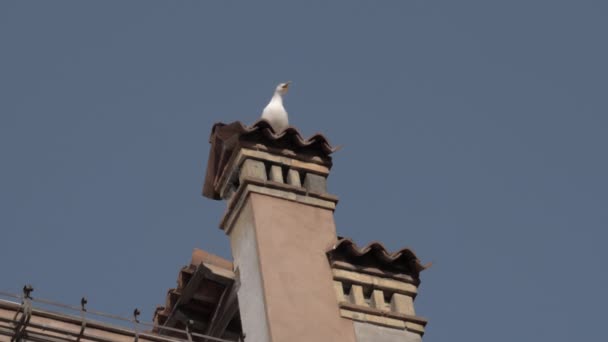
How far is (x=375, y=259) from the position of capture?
71.3 ft

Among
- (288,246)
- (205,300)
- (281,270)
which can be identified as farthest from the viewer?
(205,300)

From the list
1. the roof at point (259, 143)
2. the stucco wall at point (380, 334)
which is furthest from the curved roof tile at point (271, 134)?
the stucco wall at point (380, 334)

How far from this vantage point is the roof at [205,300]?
21828 mm

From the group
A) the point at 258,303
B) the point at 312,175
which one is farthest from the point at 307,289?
the point at 312,175

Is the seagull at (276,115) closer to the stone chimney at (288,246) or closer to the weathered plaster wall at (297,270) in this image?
the stone chimney at (288,246)

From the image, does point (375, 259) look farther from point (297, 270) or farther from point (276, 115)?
point (276, 115)

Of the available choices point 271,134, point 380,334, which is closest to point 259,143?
point 271,134

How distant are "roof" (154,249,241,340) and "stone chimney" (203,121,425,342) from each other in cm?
32

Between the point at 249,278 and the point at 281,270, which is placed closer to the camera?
the point at 281,270

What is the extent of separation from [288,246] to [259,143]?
173 cm

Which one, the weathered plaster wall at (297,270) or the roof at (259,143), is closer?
the weathered plaster wall at (297,270)

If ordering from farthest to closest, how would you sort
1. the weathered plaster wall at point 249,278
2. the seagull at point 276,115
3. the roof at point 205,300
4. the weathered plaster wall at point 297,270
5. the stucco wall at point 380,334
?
the seagull at point 276,115 → the roof at point 205,300 → the stucco wall at point 380,334 → the weathered plaster wall at point 249,278 → the weathered plaster wall at point 297,270

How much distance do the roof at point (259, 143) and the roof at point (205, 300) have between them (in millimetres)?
1186

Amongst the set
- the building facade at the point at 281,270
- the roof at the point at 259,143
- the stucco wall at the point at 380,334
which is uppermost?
the roof at the point at 259,143
